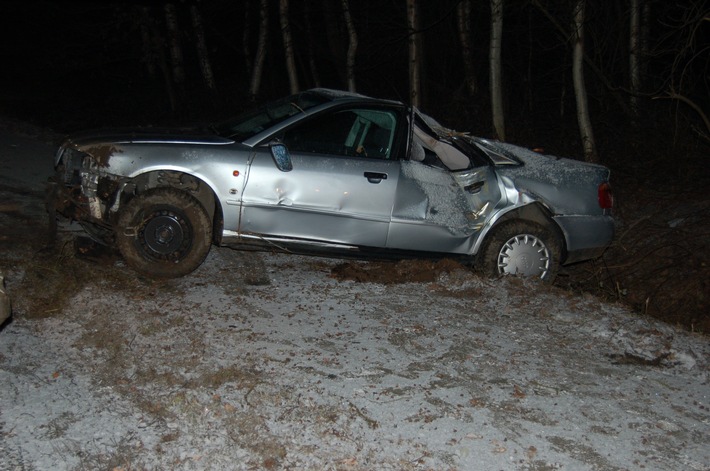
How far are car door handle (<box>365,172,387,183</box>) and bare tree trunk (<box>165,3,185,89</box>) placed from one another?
15.6 m

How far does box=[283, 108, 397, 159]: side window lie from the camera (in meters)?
6.44

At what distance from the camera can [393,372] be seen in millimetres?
4941

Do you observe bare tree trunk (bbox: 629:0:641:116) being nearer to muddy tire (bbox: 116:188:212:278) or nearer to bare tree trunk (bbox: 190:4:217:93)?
muddy tire (bbox: 116:188:212:278)

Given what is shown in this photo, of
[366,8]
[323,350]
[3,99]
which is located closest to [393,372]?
[323,350]

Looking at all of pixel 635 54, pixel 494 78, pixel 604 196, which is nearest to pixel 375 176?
pixel 604 196

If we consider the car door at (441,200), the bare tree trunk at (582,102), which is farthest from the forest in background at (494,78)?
the car door at (441,200)

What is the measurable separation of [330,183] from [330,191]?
0.24 feet

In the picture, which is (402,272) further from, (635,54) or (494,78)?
(635,54)

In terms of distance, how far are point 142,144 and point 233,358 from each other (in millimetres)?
2280

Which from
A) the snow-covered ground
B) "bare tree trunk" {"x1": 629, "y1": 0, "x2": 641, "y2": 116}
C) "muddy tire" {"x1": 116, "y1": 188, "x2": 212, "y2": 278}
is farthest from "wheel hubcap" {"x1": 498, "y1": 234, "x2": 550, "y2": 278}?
"bare tree trunk" {"x1": 629, "y1": 0, "x2": 641, "y2": 116}

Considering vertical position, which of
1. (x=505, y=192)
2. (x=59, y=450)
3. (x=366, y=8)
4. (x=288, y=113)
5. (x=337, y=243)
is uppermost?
(x=366, y=8)

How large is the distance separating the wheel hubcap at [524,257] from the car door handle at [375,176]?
145 cm

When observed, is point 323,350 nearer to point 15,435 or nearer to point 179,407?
point 179,407

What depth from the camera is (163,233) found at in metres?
6.23
